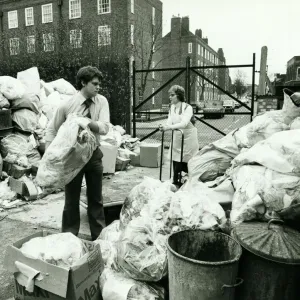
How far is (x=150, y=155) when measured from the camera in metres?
7.44

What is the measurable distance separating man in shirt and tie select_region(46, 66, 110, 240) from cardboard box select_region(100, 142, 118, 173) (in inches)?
121

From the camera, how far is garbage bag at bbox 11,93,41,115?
22.3ft

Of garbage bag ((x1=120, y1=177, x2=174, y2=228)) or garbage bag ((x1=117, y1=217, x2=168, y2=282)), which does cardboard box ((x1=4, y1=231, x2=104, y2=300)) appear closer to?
garbage bag ((x1=117, y1=217, x2=168, y2=282))

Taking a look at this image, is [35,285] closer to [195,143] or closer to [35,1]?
[195,143]

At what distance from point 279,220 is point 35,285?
1.75 meters

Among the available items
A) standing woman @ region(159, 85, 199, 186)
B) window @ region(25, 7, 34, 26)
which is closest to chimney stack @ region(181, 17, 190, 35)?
window @ region(25, 7, 34, 26)

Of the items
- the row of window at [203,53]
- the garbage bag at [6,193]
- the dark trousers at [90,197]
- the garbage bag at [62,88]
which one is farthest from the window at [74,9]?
the dark trousers at [90,197]

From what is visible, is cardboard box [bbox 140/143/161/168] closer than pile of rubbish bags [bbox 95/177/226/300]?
No

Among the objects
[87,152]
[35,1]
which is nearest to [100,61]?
[87,152]

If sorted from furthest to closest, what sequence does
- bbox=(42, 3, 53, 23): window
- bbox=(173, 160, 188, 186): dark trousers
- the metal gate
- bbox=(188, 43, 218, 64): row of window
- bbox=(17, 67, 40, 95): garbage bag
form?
bbox=(188, 43, 218, 64): row of window < bbox=(42, 3, 53, 23): window < the metal gate < bbox=(17, 67, 40, 95): garbage bag < bbox=(173, 160, 188, 186): dark trousers

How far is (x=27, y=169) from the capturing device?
5855 millimetres

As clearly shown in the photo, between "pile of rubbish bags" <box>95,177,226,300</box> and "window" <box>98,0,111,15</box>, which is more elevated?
"window" <box>98,0,111,15</box>

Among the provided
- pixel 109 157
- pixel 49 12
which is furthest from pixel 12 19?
pixel 109 157

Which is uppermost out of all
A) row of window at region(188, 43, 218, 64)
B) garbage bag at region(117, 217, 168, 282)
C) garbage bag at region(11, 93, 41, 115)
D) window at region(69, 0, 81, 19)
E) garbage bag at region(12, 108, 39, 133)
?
window at region(69, 0, 81, 19)
